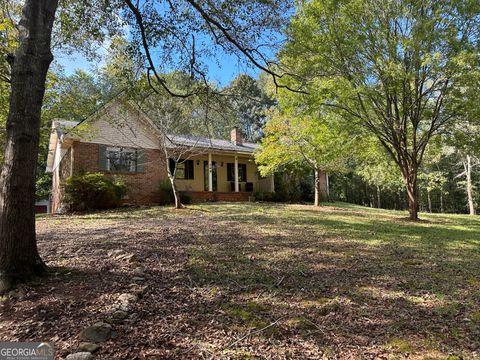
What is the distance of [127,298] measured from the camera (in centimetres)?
323

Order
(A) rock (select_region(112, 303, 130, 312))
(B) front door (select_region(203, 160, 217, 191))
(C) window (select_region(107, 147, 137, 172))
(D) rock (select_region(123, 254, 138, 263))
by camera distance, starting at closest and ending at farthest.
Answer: (A) rock (select_region(112, 303, 130, 312)) → (D) rock (select_region(123, 254, 138, 263)) → (C) window (select_region(107, 147, 137, 172)) → (B) front door (select_region(203, 160, 217, 191))

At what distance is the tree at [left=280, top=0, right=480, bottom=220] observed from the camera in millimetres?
9086

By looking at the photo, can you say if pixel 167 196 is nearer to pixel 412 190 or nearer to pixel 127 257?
pixel 412 190

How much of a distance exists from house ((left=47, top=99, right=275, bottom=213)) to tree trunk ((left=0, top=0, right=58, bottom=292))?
778 cm

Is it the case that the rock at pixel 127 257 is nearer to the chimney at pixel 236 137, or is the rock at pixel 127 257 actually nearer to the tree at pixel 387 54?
the tree at pixel 387 54

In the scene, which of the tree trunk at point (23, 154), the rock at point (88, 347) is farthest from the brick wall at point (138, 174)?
the rock at point (88, 347)

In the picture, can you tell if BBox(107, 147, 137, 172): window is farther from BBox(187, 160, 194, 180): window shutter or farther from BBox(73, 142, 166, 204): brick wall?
BBox(187, 160, 194, 180): window shutter

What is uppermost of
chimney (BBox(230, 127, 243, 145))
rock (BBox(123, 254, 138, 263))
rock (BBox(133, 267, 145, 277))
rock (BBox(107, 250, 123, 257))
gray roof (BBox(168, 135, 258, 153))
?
chimney (BBox(230, 127, 243, 145))

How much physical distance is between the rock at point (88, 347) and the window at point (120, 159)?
1344 cm

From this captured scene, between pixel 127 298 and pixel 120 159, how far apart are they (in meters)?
13.1

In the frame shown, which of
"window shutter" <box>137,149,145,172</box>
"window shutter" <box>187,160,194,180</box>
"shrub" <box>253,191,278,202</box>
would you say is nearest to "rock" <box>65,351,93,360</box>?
"window shutter" <box>137,149,145,172</box>

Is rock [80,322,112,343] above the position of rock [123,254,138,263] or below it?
Answer: below

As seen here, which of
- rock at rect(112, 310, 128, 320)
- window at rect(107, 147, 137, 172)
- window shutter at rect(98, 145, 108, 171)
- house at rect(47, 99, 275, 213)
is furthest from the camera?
window at rect(107, 147, 137, 172)

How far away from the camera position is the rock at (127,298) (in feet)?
10.4
